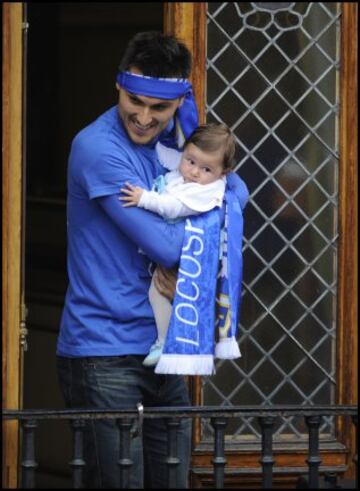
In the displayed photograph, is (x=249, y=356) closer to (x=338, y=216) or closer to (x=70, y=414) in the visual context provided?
(x=338, y=216)

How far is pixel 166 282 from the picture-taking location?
5762mm

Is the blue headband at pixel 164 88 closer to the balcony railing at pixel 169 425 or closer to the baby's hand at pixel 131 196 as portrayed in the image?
the baby's hand at pixel 131 196

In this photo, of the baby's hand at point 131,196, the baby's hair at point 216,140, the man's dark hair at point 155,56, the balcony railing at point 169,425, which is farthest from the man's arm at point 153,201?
the balcony railing at point 169,425

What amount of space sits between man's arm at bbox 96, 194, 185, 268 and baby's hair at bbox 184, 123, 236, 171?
0.28m

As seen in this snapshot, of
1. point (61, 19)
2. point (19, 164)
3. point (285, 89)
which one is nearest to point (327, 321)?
point (285, 89)

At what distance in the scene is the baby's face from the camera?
5.67 metres

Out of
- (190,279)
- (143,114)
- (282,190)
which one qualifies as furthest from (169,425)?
(282,190)

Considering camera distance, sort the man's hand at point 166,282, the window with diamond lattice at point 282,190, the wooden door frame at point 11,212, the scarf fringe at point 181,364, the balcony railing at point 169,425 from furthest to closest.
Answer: the window with diamond lattice at point 282,190 → the wooden door frame at point 11,212 → the man's hand at point 166,282 → the scarf fringe at point 181,364 → the balcony railing at point 169,425

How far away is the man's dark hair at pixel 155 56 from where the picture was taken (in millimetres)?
5680

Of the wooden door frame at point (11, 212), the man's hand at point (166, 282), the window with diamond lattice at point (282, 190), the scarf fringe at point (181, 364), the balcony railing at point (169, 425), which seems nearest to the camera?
the balcony railing at point (169, 425)

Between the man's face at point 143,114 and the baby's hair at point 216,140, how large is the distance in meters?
0.12

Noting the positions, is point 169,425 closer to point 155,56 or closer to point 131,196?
point 131,196

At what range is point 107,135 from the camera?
5.70 m

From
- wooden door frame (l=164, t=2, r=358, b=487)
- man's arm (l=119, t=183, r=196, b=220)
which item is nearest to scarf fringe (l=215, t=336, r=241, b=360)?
man's arm (l=119, t=183, r=196, b=220)
